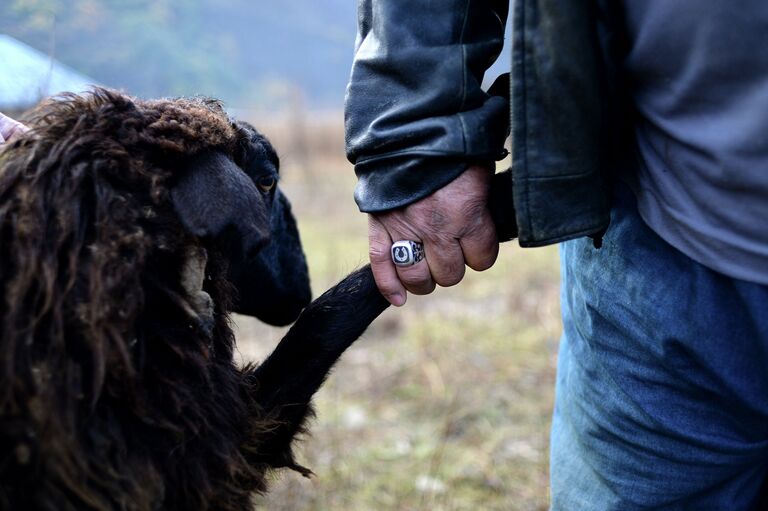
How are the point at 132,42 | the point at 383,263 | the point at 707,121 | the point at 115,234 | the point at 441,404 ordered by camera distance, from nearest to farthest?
the point at 707,121, the point at 115,234, the point at 383,263, the point at 441,404, the point at 132,42

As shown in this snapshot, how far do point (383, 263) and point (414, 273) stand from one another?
3.3 inches

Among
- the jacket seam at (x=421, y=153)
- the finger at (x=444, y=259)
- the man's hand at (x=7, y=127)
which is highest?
the man's hand at (x=7, y=127)

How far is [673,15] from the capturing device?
132 cm

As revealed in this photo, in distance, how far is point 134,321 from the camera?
1.48 metres

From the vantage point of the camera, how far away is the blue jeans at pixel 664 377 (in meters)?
1.50

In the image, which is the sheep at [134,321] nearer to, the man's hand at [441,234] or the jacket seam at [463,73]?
the man's hand at [441,234]

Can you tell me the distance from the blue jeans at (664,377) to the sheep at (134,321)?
0.59 meters

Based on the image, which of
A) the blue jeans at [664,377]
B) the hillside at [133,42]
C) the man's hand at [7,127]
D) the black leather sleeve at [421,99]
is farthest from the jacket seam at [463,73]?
the man's hand at [7,127]

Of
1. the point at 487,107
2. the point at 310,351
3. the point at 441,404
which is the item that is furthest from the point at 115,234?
the point at 441,404

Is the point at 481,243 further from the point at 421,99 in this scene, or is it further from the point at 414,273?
the point at 421,99

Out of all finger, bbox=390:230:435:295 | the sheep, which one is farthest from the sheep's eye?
finger, bbox=390:230:435:295

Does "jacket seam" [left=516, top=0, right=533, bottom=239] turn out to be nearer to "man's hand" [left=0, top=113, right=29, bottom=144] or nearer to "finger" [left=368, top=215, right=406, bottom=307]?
"finger" [left=368, top=215, right=406, bottom=307]

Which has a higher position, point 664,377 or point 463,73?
point 463,73

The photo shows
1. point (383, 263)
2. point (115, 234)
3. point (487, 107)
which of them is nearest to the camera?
point (115, 234)
